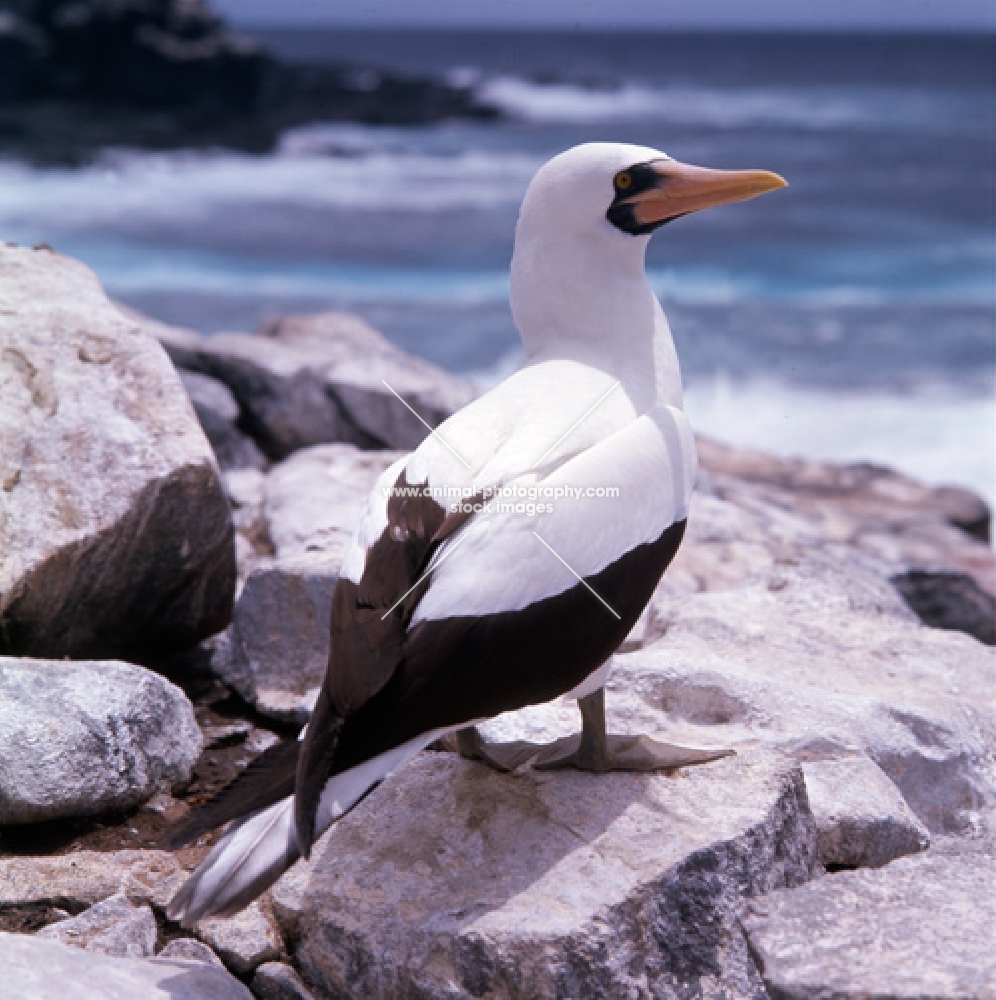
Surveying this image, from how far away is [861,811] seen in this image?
2824mm

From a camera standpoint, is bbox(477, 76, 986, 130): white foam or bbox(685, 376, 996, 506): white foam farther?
bbox(477, 76, 986, 130): white foam

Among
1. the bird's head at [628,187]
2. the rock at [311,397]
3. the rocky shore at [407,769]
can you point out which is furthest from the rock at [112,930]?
the rock at [311,397]

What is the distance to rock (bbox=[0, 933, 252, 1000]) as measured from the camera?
211cm

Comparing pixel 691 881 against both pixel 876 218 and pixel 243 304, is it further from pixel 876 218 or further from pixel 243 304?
pixel 876 218

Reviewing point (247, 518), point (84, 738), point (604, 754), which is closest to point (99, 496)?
point (84, 738)

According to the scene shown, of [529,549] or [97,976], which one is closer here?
[97,976]

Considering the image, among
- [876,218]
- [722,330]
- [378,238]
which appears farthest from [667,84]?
[722,330]

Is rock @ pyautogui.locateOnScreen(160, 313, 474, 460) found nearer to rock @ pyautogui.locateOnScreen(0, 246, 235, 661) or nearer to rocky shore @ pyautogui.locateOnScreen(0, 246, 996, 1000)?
rocky shore @ pyautogui.locateOnScreen(0, 246, 996, 1000)

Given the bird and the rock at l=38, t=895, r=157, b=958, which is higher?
the bird

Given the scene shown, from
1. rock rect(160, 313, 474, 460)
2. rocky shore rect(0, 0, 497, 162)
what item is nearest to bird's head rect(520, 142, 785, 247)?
rock rect(160, 313, 474, 460)

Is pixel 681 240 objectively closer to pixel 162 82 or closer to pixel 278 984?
pixel 162 82

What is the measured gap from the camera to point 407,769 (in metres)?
2.87

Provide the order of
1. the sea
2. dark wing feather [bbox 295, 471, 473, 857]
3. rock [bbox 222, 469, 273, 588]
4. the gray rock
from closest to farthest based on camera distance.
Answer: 1. dark wing feather [bbox 295, 471, 473, 857]
2. the gray rock
3. rock [bbox 222, 469, 273, 588]
4. the sea

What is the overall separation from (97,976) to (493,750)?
37.5 inches
